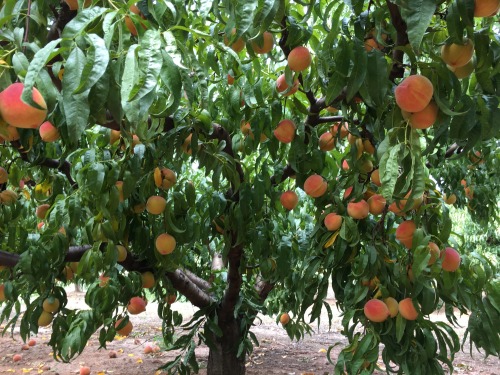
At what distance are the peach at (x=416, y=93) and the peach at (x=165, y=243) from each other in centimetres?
114

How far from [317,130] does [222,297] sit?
1.36m

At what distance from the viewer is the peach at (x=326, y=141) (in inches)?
73.0

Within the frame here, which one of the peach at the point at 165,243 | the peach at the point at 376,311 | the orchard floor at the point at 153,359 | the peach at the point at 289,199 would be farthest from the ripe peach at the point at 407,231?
the orchard floor at the point at 153,359

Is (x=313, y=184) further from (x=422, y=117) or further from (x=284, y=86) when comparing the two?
(x=422, y=117)

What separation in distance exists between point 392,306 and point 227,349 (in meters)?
1.61

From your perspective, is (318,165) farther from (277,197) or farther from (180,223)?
(180,223)

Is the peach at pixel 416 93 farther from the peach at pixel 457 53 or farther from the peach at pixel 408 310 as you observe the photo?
the peach at pixel 408 310

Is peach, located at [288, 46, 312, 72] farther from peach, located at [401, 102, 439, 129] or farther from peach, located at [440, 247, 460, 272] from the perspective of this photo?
peach, located at [440, 247, 460, 272]

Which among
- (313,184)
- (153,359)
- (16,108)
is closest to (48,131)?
(16,108)

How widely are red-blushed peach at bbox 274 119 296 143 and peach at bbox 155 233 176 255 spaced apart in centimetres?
59

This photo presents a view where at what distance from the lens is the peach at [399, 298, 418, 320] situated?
1.50 m

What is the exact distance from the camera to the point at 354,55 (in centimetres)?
115

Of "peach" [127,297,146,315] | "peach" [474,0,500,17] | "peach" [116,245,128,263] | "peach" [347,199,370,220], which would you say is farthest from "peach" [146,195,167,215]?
"peach" [474,0,500,17]

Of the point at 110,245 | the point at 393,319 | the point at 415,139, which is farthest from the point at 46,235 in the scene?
the point at 415,139
